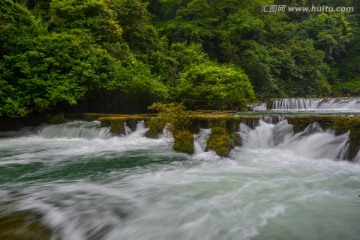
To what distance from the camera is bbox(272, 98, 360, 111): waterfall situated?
19031 millimetres

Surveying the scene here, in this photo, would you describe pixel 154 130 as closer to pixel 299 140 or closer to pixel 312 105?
pixel 299 140

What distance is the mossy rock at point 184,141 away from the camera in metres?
8.54

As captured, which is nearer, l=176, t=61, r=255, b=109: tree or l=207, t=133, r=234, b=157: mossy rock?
l=207, t=133, r=234, b=157: mossy rock

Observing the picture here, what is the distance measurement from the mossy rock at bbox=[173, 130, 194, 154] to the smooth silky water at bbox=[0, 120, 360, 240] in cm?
22

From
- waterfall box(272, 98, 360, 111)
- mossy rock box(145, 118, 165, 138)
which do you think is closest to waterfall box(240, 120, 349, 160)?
mossy rock box(145, 118, 165, 138)

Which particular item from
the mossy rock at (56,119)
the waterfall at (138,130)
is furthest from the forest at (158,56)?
the waterfall at (138,130)

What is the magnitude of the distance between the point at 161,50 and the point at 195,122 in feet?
39.4

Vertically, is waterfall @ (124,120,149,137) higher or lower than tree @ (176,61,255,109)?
lower

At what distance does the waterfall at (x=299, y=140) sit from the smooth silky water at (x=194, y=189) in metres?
0.03

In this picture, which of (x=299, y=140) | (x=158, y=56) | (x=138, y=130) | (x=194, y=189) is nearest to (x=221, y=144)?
(x=299, y=140)

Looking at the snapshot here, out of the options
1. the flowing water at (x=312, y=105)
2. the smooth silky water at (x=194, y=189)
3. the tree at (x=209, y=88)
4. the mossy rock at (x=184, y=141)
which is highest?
the tree at (x=209, y=88)

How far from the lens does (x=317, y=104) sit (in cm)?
2012

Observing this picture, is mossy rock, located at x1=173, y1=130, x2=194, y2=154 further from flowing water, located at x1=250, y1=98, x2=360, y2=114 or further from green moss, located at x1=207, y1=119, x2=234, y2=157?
flowing water, located at x1=250, y1=98, x2=360, y2=114

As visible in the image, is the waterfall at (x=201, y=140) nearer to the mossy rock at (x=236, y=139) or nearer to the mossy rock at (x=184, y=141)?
the mossy rock at (x=184, y=141)
